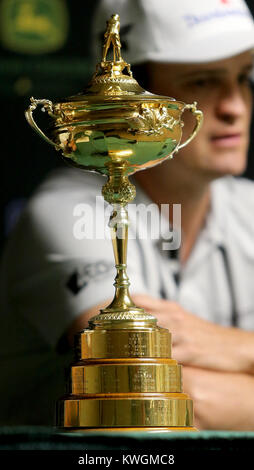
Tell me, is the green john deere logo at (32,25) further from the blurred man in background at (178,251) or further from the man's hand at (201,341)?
the man's hand at (201,341)

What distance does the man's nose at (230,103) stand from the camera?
1.54 meters

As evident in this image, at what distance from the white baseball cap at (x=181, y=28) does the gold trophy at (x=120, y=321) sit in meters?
0.47

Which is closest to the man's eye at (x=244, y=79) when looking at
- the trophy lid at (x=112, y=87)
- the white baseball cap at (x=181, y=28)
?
the white baseball cap at (x=181, y=28)

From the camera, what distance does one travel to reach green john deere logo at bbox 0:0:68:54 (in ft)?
6.93

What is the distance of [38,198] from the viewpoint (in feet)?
5.26

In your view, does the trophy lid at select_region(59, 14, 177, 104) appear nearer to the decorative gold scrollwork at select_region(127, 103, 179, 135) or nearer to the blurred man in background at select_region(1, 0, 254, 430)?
the decorative gold scrollwork at select_region(127, 103, 179, 135)

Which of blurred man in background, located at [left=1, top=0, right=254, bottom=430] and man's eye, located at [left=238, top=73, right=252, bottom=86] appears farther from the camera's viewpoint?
man's eye, located at [left=238, top=73, right=252, bottom=86]

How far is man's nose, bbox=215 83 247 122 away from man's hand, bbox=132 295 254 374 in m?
0.34

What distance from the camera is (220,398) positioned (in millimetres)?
1274

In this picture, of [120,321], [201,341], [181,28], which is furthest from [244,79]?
[120,321]

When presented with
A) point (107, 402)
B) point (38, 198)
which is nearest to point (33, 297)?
point (38, 198)

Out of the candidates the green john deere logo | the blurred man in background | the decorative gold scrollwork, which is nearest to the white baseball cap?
the blurred man in background

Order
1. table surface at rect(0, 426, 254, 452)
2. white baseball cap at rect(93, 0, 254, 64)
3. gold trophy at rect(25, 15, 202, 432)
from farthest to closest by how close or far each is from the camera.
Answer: white baseball cap at rect(93, 0, 254, 64), gold trophy at rect(25, 15, 202, 432), table surface at rect(0, 426, 254, 452)
